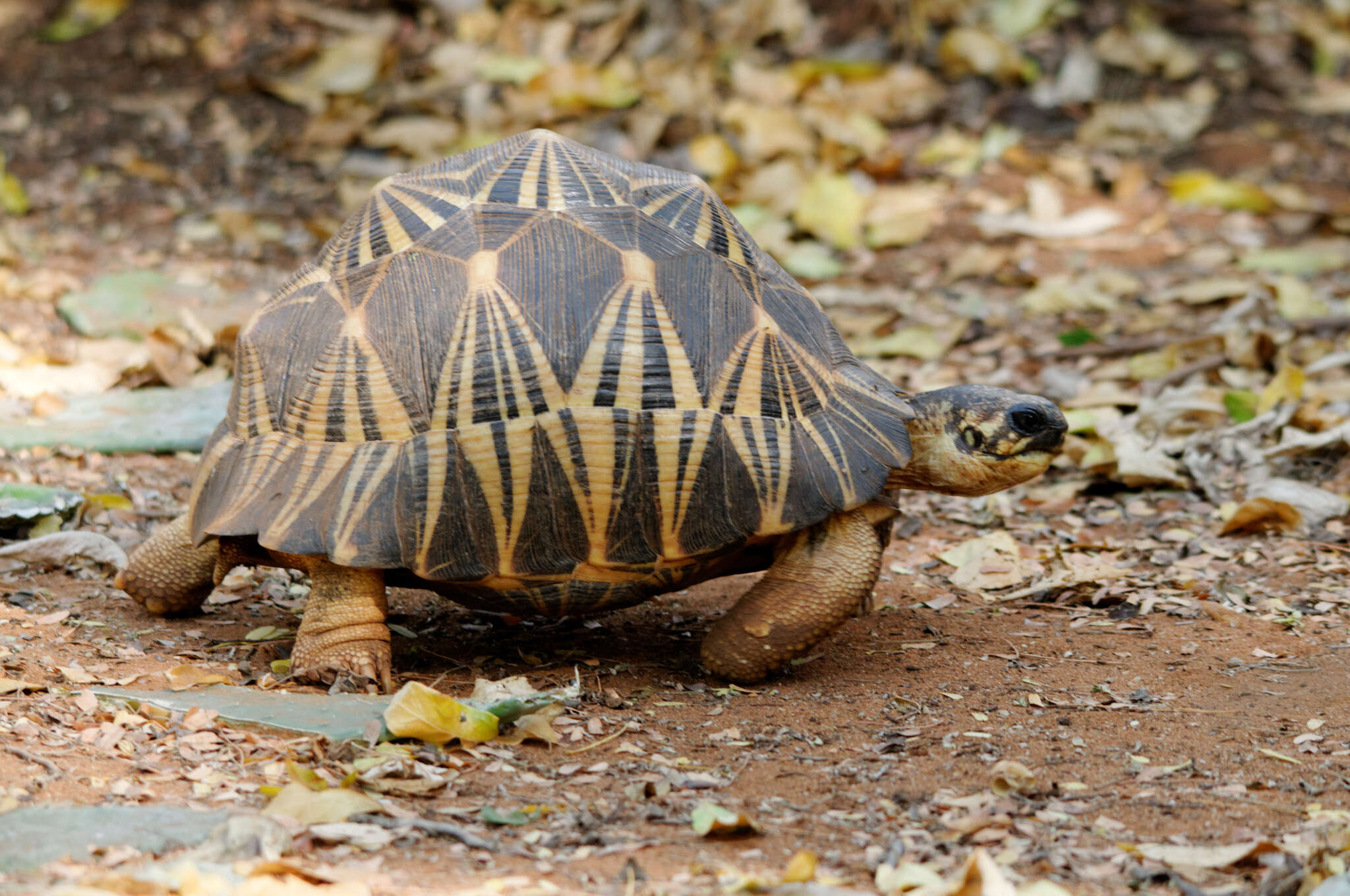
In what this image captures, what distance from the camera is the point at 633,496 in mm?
3350

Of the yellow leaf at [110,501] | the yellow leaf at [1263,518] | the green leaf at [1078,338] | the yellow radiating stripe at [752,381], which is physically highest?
the yellow radiating stripe at [752,381]

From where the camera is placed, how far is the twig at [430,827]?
8.13 feet

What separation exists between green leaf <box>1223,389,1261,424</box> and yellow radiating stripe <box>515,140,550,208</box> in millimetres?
3389

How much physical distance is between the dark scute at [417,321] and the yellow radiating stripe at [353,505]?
0.47 feet

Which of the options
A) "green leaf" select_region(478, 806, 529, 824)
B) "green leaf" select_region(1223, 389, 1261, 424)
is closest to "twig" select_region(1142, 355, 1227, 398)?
"green leaf" select_region(1223, 389, 1261, 424)

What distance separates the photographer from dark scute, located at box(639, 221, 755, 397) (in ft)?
11.3

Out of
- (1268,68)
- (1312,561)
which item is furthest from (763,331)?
(1268,68)

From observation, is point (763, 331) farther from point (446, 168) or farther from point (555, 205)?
point (446, 168)

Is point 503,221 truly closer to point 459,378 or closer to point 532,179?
point 532,179

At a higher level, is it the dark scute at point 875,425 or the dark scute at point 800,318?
the dark scute at point 800,318

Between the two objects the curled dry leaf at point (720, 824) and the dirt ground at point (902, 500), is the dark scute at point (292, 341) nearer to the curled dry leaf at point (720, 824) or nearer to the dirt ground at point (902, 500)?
the dirt ground at point (902, 500)

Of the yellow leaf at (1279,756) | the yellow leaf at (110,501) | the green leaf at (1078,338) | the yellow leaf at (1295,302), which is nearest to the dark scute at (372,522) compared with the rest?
the yellow leaf at (110,501)

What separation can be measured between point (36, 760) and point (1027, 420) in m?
2.68

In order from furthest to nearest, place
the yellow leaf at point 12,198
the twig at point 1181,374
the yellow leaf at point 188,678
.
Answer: the yellow leaf at point 12,198
the twig at point 1181,374
the yellow leaf at point 188,678
